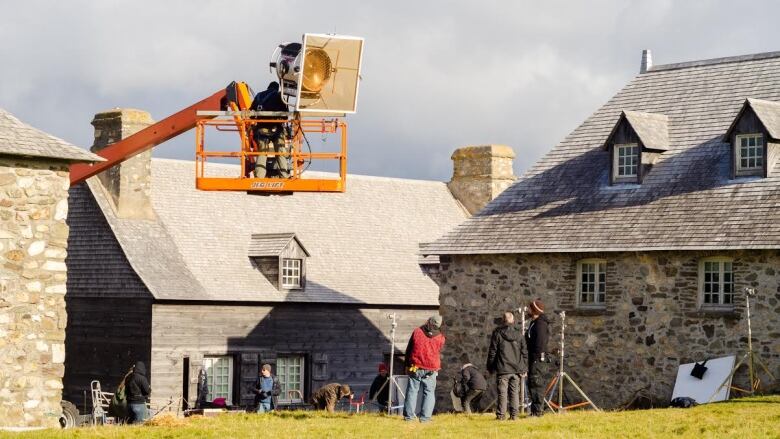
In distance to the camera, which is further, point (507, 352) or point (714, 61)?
point (714, 61)

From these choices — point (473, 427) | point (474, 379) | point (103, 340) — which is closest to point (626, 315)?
point (474, 379)

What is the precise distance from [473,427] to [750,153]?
12.5 m

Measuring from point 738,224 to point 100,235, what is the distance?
58.7 ft

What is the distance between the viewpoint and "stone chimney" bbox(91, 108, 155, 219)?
41719mm

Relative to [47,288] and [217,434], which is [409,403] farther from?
[47,288]

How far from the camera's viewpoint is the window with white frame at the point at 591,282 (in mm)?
34062

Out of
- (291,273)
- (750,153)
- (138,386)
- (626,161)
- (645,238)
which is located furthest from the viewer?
(291,273)

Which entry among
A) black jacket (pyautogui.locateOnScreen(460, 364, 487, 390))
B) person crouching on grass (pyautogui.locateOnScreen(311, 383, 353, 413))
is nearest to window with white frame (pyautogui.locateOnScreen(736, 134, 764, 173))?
black jacket (pyautogui.locateOnScreen(460, 364, 487, 390))

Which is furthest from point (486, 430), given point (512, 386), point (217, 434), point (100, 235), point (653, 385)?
point (100, 235)

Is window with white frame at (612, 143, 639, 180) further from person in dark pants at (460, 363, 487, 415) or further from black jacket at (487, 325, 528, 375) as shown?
black jacket at (487, 325, 528, 375)

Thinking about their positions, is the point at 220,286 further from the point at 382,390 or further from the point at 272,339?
the point at 382,390

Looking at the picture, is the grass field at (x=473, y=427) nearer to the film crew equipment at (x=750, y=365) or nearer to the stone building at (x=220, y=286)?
the film crew equipment at (x=750, y=365)

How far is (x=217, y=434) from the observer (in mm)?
22344

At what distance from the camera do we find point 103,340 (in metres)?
40.9
